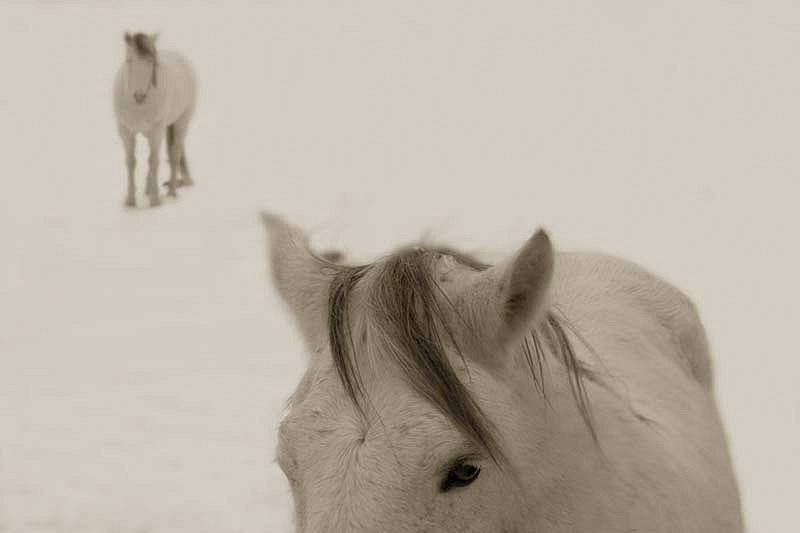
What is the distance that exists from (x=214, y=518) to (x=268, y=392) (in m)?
1.51

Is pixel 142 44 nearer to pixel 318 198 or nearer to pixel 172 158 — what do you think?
pixel 172 158

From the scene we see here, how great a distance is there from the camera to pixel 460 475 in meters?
1.77

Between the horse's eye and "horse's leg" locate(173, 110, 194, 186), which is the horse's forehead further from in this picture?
"horse's leg" locate(173, 110, 194, 186)

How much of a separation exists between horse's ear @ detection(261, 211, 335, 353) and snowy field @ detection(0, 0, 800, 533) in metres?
0.30

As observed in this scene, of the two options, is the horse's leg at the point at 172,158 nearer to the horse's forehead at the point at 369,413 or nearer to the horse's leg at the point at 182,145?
the horse's leg at the point at 182,145

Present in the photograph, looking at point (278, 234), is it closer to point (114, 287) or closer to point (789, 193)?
point (114, 287)

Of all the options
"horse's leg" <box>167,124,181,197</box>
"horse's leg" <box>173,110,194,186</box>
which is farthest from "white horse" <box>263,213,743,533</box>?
"horse's leg" <box>173,110,194,186</box>

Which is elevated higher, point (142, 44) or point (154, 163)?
point (142, 44)

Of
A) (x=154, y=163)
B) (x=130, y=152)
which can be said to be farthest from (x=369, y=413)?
(x=130, y=152)

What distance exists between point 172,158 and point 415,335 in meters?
10.2

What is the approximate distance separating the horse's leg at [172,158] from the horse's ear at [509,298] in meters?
9.66

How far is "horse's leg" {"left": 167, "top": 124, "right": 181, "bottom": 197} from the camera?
36.4 feet

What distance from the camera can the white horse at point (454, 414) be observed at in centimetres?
172

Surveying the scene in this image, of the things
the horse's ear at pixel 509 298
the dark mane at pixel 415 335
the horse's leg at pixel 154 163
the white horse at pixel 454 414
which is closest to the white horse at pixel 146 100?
the horse's leg at pixel 154 163
